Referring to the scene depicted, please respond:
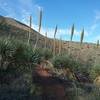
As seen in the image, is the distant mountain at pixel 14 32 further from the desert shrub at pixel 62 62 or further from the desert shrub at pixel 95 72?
the desert shrub at pixel 95 72

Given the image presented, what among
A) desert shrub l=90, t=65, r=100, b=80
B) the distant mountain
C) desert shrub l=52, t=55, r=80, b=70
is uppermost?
the distant mountain

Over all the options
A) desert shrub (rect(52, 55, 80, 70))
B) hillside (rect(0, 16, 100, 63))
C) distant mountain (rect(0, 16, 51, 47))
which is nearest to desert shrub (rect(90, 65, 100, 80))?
desert shrub (rect(52, 55, 80, 70))

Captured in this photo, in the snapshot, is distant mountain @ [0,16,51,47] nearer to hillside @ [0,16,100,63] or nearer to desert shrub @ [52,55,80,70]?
hillside @ [0,16,100,63]

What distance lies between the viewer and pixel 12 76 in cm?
1781

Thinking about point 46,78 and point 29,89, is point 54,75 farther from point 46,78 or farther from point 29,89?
point 29,89

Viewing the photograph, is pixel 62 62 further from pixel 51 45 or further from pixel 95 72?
pixel 51 45

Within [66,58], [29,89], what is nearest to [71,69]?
[66,58]

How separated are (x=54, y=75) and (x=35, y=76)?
2818mm

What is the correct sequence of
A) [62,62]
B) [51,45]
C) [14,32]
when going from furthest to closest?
[14,32] < [51,45] < [62,62]

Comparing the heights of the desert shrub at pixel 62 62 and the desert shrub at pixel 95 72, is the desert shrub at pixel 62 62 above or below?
above

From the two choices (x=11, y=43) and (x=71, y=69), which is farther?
(x=71, y=69)

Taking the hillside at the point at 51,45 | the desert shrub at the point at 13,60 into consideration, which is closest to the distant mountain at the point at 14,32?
the hillside at the point at 51,45

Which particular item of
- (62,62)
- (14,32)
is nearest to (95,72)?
(62,62)

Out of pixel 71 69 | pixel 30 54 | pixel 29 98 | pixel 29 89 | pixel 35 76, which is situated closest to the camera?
pixel 29 98
